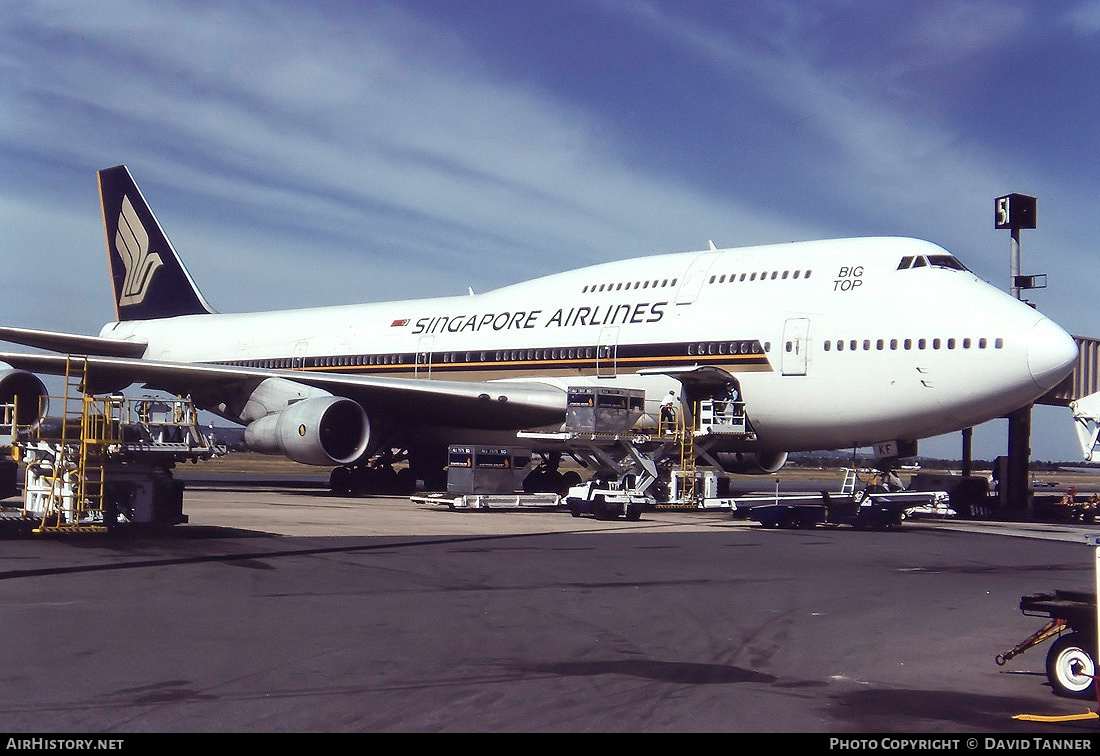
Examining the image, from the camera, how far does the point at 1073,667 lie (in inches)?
247

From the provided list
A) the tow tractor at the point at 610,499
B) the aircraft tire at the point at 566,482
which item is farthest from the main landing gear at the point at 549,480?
A: the tow tractor at the point at 610,499

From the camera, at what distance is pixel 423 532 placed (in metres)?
15.9

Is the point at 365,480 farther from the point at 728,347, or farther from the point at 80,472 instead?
the point at 80,472

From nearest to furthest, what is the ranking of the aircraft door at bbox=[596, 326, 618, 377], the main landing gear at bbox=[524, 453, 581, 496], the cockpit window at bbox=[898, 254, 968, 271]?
the cockpit window at bbox=[898, 254, 968, 271] → the aircraft door at bbox=[596, 326, 618, 377] → the main landing gear at bbox=[524, 453, 581, 496]

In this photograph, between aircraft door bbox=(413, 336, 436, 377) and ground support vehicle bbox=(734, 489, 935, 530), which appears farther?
aircraft door bbox=(413, 336, 436, 377)

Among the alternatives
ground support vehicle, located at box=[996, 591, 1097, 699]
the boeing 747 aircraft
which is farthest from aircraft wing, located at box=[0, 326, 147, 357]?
ground support vehicle, located at box=[996, 591, 1097, 699]

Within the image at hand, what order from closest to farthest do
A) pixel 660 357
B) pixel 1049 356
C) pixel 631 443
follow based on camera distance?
1. pixel 1049 356
2. pixel 631 443
3. pixel 660 357

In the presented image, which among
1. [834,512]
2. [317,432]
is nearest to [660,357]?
[834,512]

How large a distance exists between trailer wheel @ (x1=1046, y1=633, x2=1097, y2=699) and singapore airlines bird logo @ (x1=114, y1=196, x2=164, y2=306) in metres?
33.7

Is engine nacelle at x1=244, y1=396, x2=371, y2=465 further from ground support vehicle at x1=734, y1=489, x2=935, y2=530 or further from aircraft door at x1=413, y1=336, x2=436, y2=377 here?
ground support vehicle at x1=734, y1=489, x2=935, y2=530

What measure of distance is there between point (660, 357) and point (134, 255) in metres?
21.2

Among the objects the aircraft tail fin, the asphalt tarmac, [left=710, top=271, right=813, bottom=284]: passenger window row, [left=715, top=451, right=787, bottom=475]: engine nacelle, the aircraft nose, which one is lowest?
the asphalt tarmac

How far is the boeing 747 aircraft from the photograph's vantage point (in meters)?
19.1

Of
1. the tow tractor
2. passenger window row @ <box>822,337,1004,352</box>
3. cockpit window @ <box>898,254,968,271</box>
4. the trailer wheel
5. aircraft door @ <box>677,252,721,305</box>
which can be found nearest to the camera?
the trailer wheel
